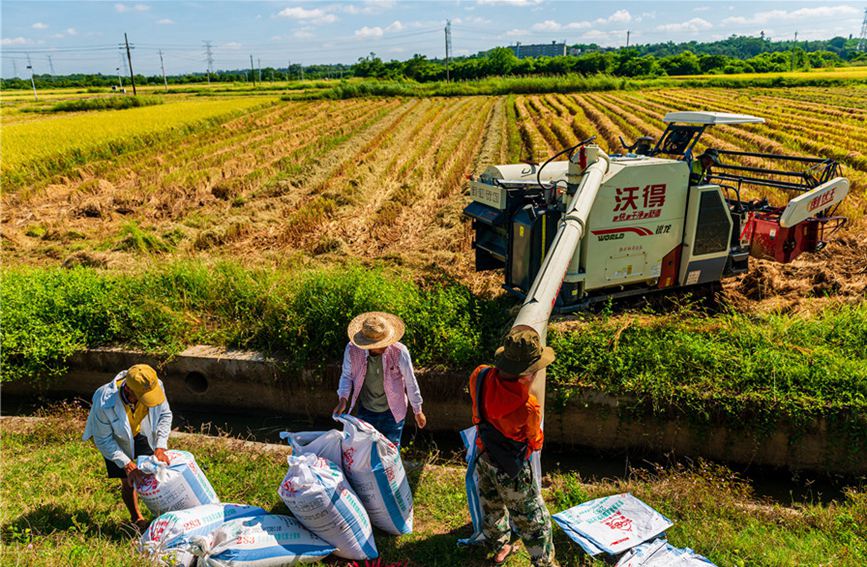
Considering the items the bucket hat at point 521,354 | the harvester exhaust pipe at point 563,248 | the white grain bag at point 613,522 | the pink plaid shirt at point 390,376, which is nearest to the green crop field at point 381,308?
the white grain bag at point 613,522

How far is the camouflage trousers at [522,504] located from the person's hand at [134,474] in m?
2.25

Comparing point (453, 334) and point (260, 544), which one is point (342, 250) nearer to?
point (453, 334)

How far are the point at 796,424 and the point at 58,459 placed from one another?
6.45 metres

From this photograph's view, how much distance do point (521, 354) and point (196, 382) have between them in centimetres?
453

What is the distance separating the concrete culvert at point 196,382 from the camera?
6.07 meters

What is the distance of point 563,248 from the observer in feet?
14.7

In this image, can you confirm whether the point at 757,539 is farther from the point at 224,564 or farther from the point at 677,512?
the point at 224,564

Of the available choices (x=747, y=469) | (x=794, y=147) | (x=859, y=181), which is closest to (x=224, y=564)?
(x=747, y=469)

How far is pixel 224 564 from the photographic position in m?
3.15

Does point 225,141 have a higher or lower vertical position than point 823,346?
higher

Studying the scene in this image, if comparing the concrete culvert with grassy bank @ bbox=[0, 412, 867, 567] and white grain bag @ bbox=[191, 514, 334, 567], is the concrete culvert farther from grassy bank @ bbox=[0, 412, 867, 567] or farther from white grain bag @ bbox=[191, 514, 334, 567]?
white grain bag @ bbox=[191, 514, 334, 567]

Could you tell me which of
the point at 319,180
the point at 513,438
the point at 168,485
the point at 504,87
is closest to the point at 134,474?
the point at 168,485

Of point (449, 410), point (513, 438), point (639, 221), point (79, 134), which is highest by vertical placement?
point (79, 134)

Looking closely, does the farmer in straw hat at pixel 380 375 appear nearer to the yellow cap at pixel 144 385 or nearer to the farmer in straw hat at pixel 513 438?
the farmer in straw hat at pixel 513 438
